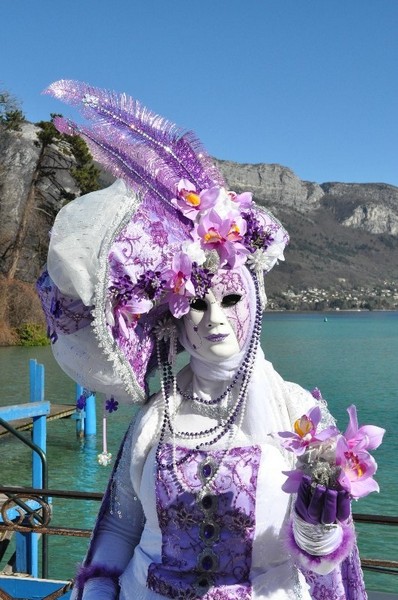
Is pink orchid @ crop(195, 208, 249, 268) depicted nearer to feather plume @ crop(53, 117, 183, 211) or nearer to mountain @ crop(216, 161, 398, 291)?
feather plume @ crop(53, 117, 183, 211)

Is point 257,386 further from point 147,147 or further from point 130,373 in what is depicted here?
point 147,147

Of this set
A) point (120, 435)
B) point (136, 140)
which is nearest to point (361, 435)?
point (136, 140)

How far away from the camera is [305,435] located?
1.62 metres

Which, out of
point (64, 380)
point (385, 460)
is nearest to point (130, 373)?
point (385, 460)

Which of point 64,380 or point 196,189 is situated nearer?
point 196,189

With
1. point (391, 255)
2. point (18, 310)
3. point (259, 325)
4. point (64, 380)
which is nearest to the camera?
point (259, 325)

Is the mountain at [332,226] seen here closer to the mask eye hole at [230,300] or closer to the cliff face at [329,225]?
the cliff face at [329,225]

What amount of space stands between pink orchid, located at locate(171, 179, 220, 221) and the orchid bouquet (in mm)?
567

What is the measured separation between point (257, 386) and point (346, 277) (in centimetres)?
13774

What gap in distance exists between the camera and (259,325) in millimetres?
1923

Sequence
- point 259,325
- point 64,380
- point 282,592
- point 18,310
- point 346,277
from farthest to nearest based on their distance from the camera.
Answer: point 346,277 < point 18,310 < point 64,380 < point 259,325 < point 282,592

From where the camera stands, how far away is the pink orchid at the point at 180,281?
5.82ft

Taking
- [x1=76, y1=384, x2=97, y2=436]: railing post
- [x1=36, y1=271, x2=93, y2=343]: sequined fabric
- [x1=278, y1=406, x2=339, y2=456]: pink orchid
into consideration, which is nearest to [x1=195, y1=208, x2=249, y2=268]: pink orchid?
[x1=36, y1=271, x2=93, y2=343]: sequined fabric

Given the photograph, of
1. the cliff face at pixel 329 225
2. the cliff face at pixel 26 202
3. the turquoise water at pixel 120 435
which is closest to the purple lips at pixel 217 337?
the turquoise water at pixel 120 435
